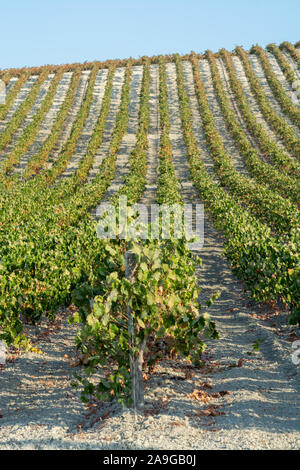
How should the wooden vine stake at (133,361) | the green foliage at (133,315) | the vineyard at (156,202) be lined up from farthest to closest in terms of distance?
the vineyard at (156,202)
the wooden vine stake at (133,361)
the green foliage at (133,315)

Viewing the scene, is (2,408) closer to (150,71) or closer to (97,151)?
(97,151)

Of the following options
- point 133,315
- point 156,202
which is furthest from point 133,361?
point 156,202

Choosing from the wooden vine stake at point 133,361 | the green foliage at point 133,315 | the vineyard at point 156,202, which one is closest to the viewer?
the green foliage at point 133,315

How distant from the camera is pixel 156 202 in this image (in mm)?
23969

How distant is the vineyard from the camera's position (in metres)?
6.65

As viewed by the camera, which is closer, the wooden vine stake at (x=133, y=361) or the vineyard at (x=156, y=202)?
the wooden vine stake at (x=133, y=361)

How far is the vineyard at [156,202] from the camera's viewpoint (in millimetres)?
6652

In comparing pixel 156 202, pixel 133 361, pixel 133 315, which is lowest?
pixel 133 361

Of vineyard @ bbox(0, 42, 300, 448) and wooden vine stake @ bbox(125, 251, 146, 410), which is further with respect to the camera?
vineyard @ bbox(0, 42, 300, 448)

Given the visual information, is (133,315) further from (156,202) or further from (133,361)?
(156,202)

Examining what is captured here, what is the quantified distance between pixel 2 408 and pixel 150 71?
58.6 meters

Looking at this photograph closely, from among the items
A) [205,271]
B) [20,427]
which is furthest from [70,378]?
[205,271]

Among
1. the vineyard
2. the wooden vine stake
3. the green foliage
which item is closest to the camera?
the green foliage

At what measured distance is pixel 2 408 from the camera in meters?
6.85
